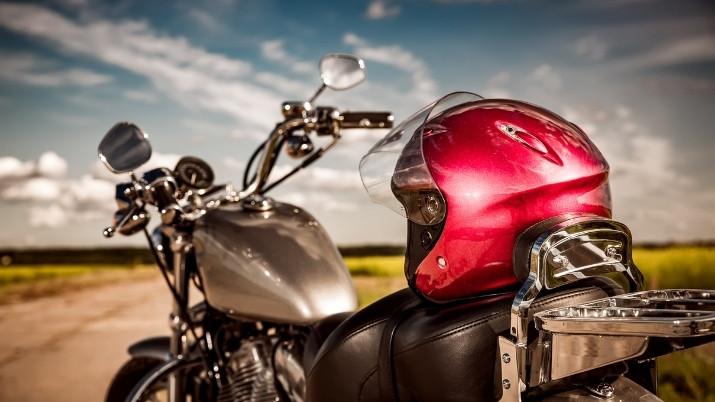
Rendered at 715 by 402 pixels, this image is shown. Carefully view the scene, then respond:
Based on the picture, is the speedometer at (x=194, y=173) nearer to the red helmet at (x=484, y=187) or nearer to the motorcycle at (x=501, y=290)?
the motorcycle at (x=501, y=290)

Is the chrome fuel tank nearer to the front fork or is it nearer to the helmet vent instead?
the front fork

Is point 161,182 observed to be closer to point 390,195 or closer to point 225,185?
point 225,185

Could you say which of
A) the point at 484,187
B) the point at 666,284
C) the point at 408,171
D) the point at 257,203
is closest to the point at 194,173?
the point at 257,203

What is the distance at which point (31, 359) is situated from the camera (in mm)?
6742

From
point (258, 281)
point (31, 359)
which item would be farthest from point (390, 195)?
point (31, 359)

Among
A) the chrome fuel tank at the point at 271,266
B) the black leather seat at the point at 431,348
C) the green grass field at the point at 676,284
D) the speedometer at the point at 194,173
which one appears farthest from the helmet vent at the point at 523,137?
the green grass field at the point at 676,284

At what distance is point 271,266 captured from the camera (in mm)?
2123

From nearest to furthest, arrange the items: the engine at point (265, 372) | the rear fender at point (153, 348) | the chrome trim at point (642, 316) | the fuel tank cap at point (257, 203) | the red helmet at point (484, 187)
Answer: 1. the chrome trim at point (642, 316)
2. the red helmet at point (484, 187)
3. the engine at point (265, 372)
4. the fuel tank cap at point (257, 203)
5. the rear fender at point (153, 348)

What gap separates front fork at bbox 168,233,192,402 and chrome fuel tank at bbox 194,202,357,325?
0.21 ft

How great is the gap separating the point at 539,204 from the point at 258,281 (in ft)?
3.46

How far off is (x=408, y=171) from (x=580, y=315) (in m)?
0.49

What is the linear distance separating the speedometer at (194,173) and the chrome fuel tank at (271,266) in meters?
0.26

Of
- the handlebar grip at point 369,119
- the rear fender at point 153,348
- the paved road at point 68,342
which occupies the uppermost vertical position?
the handlebar grip at point 369,119

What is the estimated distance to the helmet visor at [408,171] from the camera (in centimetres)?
142
